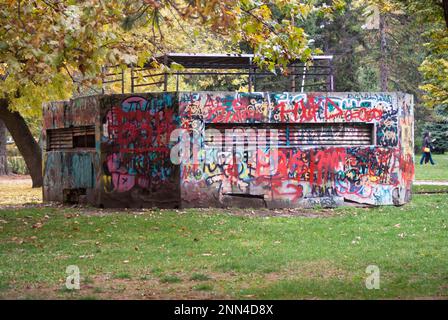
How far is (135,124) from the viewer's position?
758 inches

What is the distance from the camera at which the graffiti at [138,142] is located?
746 inches

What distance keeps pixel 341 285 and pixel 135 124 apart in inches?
420

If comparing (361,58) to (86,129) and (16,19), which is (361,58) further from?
(16,19)

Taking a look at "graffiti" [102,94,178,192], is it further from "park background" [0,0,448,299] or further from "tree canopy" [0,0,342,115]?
"tree canopy" [0,0,342,115]

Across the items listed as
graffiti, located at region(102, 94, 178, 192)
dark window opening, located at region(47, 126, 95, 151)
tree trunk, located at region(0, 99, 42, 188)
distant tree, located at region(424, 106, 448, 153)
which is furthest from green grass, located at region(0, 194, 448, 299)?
distant tree, located at region(424, 106, 448, 153)

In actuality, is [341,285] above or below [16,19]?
below

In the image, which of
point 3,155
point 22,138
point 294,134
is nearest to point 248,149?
point 294,134

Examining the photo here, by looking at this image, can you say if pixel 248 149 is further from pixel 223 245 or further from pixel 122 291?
pixel 122 291

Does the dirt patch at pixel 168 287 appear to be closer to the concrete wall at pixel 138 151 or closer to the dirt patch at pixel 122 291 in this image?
the dirt patch at pixel 122 291

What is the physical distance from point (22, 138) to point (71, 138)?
9266mm

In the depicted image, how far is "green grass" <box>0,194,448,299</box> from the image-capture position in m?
9.47

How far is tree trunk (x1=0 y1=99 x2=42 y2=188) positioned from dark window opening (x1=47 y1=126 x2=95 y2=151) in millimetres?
7874
